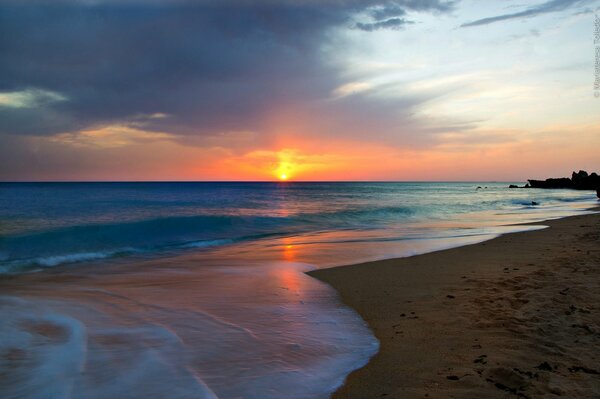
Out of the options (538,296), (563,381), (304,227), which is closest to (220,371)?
(563,381)

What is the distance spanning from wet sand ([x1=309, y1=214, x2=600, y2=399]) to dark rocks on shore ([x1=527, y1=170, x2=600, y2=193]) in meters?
61.9

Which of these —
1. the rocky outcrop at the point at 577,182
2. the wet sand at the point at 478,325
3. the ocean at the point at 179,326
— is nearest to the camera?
the wet sand at the point at 478,325

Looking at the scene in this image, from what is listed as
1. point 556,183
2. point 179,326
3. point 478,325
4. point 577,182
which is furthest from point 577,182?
point 179,326

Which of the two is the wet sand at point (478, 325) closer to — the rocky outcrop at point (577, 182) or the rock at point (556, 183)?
the rocky outcrop at point (577, 182)

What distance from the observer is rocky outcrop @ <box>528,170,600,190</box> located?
2655 inches

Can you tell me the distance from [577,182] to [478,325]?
89.0m

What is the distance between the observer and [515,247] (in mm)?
11648

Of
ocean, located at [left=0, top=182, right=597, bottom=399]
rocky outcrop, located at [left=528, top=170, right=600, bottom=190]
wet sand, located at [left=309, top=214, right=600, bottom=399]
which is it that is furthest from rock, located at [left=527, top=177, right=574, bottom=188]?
wet sand, located at [left=309, top=214, right=600, bottom=399]

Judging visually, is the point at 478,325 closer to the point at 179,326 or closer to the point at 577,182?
the point at 179,326

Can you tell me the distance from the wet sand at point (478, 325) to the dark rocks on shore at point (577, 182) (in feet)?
203

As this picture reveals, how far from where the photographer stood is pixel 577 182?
251ft

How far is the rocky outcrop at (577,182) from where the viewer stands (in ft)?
221

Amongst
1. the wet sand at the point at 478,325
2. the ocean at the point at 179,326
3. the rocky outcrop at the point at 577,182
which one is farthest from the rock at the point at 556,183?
the wet sand at the point at 478,325

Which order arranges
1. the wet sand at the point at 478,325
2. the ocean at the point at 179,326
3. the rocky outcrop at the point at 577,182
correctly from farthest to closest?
the rocky outcrop at the point at 577,182 < the ocean at the point at 179,326 < the wet sand at the point at 478,325
